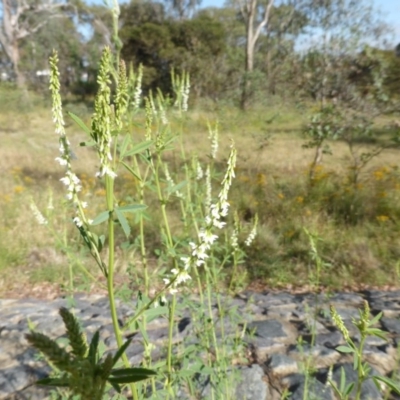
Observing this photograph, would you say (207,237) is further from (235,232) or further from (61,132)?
(235,232)

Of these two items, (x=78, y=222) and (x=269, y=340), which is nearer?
(x=78, y=222)

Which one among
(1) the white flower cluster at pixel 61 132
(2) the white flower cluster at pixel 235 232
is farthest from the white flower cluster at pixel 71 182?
(2) the white flower cluster at pixel 235 232

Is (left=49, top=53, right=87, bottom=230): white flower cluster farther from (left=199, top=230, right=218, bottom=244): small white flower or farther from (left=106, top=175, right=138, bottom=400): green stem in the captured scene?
(left=199, top=230, right=218, bottom=244): small white flower

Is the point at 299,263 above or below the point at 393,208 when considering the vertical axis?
below

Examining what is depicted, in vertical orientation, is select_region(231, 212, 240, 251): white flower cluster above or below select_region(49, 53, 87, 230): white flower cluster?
below

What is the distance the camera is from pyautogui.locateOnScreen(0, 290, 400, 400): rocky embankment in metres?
2.46

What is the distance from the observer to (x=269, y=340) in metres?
3.07

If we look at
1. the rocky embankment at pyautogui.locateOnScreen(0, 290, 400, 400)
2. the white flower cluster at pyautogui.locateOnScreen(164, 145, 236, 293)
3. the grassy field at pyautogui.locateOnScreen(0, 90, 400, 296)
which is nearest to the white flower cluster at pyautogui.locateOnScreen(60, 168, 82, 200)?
the white flower cluster at pyautogui.locateOnScreen(164, 145, 236, 293)

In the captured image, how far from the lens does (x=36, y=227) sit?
5172 mm

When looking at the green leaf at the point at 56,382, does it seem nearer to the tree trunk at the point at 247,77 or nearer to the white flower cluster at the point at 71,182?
the white flower cluster at the point at 71,182

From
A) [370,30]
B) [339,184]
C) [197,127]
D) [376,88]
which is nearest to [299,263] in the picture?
[339,184]

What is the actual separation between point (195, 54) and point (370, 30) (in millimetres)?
12284

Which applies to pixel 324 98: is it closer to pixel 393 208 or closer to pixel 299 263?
pixel 393 208

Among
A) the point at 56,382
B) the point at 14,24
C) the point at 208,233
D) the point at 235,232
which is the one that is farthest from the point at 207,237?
the point at 14,24
